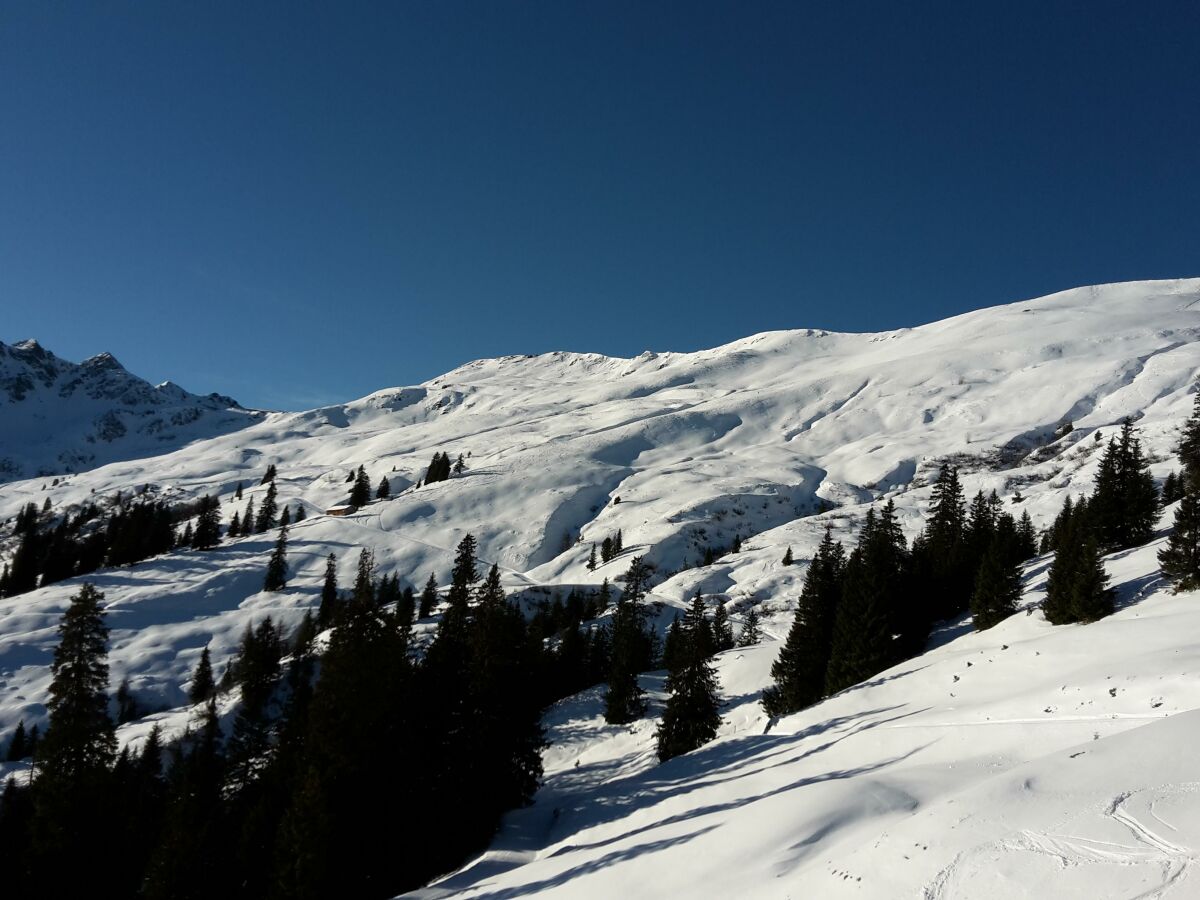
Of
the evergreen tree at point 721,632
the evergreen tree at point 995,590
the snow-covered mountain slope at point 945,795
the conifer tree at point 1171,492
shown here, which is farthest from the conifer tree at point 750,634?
the snow-covered mountain slope at point 945,795

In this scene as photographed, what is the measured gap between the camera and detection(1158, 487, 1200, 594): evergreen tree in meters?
29.5

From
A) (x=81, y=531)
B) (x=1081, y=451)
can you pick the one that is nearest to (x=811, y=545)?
(x=1081, y=451)

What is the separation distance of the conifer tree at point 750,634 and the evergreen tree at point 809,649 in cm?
3164

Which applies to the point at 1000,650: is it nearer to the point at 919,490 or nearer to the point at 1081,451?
the point at 919,490

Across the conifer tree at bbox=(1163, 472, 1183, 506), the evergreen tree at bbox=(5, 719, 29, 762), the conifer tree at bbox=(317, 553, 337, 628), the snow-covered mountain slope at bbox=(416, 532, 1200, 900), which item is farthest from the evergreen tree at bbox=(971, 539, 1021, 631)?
the evergreen tree at bbox=(5, 719, 29, 762)

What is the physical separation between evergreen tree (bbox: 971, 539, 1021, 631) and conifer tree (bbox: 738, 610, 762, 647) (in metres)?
40.1

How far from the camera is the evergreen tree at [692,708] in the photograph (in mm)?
36844

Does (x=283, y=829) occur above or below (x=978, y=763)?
below

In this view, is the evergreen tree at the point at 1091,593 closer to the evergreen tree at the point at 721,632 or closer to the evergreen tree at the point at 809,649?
the evergreen tree at the point at 809,649

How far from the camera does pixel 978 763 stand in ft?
57.6

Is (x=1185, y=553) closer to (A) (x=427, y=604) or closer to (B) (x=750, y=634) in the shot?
(B) (x=750, y=634)

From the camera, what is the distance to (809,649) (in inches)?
1711

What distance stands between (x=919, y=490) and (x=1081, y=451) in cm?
3880

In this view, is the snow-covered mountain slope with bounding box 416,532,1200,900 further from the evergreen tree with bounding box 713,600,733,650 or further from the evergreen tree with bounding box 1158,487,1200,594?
the evergreen tree with bounding box 713,600,733,650
